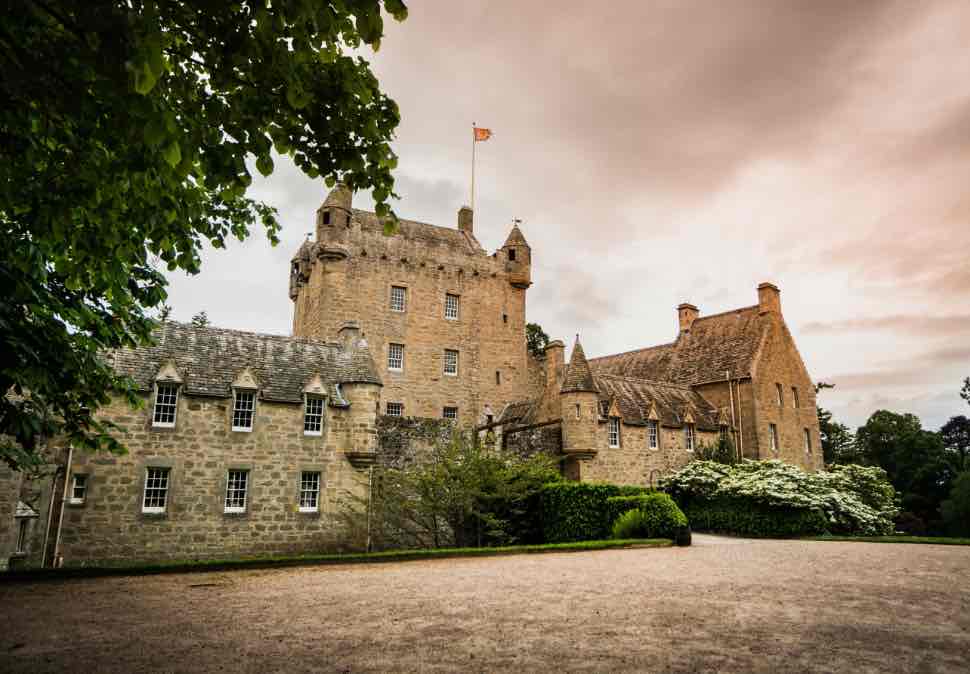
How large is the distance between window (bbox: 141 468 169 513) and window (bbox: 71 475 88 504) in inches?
59.7

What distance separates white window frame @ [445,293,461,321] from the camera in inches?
1334

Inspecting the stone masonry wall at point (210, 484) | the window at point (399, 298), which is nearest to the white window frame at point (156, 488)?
the stone masonry wall at point (210, 484)

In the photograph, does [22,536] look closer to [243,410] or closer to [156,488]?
[156,488]

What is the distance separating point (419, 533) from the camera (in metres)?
21.5

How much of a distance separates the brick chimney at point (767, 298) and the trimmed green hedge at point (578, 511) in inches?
723

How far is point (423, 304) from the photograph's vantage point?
3306 centimetres

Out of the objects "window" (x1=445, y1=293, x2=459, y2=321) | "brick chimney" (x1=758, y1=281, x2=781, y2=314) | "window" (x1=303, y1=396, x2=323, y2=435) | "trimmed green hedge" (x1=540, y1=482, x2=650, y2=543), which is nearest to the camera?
"trimmed green hedge" (x1=540, y1=482, x2=650, y2=543)

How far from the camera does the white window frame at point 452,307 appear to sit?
33.9 metres

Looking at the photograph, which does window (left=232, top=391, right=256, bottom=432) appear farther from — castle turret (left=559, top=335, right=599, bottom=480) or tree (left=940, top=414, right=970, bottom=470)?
tree (left=940, top=414, right=970, bottom=470)

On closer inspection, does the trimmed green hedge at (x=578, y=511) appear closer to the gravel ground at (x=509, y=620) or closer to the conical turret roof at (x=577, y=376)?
the conical turret roof at (x=577, y=376)

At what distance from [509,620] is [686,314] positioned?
34475 mm

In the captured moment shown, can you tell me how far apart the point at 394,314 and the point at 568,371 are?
10432mm

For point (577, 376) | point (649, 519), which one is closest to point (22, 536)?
point (649, 519)

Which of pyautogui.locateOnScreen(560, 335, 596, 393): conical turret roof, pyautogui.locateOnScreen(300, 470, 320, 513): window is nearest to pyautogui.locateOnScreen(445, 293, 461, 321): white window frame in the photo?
pyautogui.locateOnScreen(560, 335, 596, 393): conical turret roof
